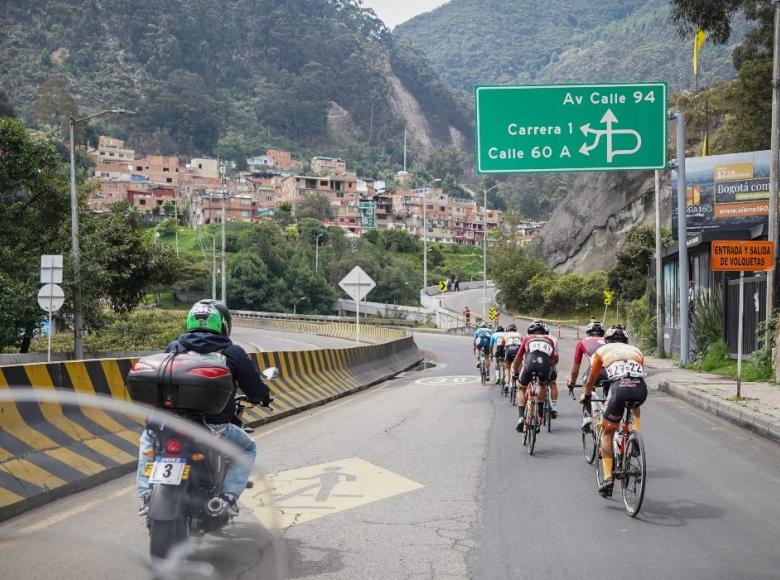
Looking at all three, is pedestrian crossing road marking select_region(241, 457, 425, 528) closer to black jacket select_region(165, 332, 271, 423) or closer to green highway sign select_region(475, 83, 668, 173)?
black jacket select_region(165, 332, 271, 423)

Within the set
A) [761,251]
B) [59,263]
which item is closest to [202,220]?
[59,263]

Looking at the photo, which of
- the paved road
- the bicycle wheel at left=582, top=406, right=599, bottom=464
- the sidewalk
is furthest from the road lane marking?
the bicycle wheel at left=582, top=406, right=599, bottom=464

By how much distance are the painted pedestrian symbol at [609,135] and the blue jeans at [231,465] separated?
15.2 metres

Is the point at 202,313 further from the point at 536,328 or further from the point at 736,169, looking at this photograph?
the point at 736,169

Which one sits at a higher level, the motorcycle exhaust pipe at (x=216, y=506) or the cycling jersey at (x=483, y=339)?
the motorcycle exhaust pipe at (x=216, y=506)

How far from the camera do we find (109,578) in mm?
2426

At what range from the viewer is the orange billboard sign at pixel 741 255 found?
664 inches

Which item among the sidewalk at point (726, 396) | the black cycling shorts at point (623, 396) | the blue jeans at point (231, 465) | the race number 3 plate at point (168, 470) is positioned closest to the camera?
the blue jeans at point (231, 465)

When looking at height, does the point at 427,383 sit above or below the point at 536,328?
below

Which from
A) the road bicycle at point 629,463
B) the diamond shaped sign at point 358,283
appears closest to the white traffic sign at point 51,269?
the diamond shaped sign at point 358,283

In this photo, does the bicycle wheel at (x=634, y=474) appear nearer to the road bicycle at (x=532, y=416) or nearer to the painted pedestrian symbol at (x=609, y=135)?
the road bicycle at (x=532, y=416)

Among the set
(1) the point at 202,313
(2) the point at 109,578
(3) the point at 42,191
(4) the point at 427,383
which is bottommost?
(4) the point at 427,383

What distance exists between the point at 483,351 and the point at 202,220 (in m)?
127

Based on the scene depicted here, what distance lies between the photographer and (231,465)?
299 centimetres
